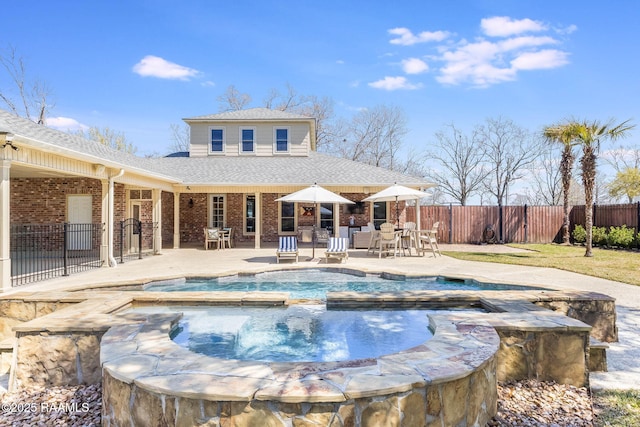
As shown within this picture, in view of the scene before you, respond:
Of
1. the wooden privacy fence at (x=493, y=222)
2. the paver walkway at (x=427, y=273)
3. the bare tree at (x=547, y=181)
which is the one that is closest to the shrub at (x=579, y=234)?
the wooden privacy fence at (x=493, y=222)

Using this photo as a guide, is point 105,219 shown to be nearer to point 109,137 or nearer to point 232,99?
point 109,137

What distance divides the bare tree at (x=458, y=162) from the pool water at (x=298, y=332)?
95.7 feet

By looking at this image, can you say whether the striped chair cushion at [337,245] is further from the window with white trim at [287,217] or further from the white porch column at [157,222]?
the white porch column at [157,222]

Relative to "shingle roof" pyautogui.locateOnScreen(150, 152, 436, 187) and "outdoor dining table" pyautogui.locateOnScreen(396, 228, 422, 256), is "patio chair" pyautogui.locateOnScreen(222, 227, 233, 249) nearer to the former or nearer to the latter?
"shingle roof" pyautogui.locateOnScreen(150, 152, 436, 187)

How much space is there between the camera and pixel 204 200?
711 inches

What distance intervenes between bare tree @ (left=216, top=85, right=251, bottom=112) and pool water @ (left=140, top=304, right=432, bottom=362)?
29.7 m

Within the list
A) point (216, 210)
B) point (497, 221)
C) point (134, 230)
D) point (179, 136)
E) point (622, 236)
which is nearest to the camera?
point (134, 230)

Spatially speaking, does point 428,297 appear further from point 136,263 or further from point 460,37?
point 460,37

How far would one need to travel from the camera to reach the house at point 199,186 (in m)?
11.5

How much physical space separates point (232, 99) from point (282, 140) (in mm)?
16576

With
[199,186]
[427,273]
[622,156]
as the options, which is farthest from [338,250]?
[622,156]

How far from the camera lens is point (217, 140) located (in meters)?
19.1

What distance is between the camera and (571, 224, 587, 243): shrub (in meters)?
18.4

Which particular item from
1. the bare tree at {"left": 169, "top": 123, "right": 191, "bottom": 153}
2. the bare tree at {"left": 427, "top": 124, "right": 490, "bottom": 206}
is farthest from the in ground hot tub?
the bare tree at {"left": 169, "top": 123, "right": 191, "bottom": 153}
